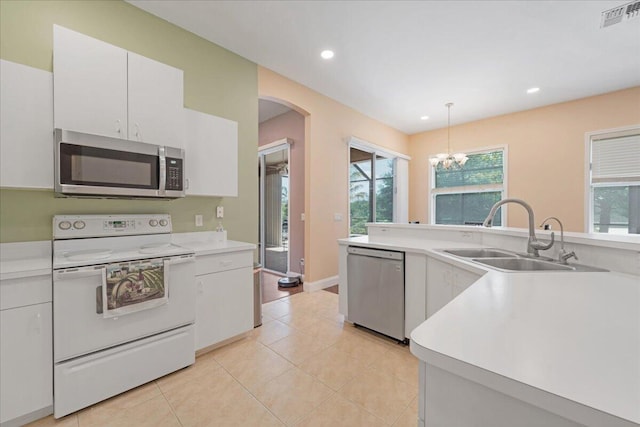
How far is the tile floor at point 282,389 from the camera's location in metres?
1.60

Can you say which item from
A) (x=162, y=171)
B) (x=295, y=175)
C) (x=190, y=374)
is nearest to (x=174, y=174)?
(x=162, y=171)

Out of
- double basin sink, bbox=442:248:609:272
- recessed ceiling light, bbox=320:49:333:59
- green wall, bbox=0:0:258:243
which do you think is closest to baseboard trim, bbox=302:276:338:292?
green wall, bbox=0:0:258:243

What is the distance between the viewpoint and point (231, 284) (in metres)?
2.40

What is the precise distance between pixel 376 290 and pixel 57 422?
7.67 ft

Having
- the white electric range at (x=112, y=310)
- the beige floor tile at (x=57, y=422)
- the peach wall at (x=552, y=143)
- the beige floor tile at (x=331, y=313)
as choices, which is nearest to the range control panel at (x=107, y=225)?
the white electric range at (x=112, y=310)

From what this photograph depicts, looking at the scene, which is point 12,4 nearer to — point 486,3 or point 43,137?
point 43,137

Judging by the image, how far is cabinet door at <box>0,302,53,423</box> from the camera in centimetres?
146

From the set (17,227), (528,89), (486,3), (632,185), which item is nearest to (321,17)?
(486,3)

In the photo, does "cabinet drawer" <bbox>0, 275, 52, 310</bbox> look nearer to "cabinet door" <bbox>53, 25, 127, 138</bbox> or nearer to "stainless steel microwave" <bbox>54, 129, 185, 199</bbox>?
"stainless steel microwave" <bbox>54, 129, 185, 199</bbox>

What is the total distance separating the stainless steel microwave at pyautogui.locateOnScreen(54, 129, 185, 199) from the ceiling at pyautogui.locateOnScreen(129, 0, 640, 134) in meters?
1.38

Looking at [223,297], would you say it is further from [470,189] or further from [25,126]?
[470,189]

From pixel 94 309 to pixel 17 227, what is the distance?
851 mm

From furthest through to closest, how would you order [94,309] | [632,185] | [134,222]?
[632,185] → [134,222] → [94,309]

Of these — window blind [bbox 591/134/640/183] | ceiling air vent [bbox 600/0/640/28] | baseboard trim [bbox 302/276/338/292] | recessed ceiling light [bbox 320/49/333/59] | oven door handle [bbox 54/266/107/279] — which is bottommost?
baseboard trim [bbox 302/276/338/292]
